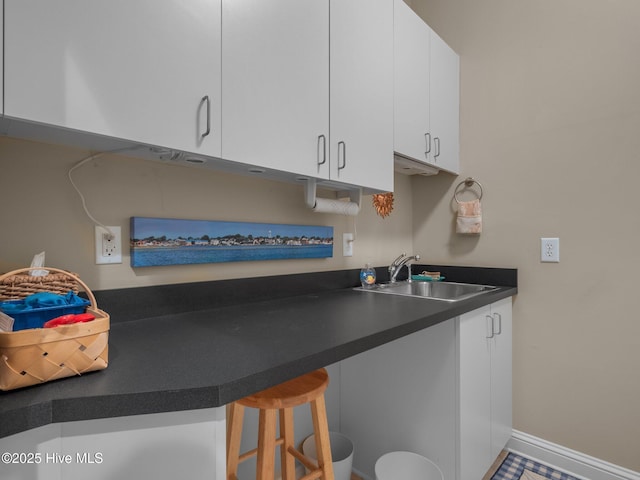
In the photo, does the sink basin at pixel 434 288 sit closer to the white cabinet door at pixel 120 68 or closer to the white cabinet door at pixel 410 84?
the white cabinet door at pixel 410 84

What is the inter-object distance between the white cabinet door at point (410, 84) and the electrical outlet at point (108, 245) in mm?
1186

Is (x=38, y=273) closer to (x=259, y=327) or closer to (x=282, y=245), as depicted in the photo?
(x=259, y=327)

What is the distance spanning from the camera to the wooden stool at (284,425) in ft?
3.34

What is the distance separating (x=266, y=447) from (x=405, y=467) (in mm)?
736

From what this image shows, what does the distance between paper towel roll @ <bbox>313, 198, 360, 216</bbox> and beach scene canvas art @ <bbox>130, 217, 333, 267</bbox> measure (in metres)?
0.17

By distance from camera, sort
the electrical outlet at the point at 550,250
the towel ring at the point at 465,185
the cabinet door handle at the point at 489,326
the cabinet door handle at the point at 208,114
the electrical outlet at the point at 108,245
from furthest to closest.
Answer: the towel ring at the point at 465,185
the electrical outlet at the point at 550,250
the cabinet door handle at the point at 489,326
the electrical outlet at the point at 108,245
the cabinet door handle at the point at 208,114

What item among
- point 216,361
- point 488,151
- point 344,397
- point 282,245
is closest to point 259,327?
point 216,361

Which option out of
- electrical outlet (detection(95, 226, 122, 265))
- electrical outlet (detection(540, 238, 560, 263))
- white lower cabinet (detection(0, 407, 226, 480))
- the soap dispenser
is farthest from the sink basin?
white lower cabinet (detection(0, 407, 226, 480))

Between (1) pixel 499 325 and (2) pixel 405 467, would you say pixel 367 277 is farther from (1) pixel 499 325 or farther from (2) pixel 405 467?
(2) pixel 405 467

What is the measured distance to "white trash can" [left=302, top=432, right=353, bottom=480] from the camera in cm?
149

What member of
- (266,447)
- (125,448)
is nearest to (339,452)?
(266,447)

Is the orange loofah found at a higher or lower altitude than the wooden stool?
higher

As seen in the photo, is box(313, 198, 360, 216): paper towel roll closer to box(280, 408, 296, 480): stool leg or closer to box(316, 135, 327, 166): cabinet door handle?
box(316, 135, 327, 166): cabinet door handle

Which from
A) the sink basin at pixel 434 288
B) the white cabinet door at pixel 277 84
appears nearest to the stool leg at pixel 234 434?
the white cabinet door at pixel 277 84
